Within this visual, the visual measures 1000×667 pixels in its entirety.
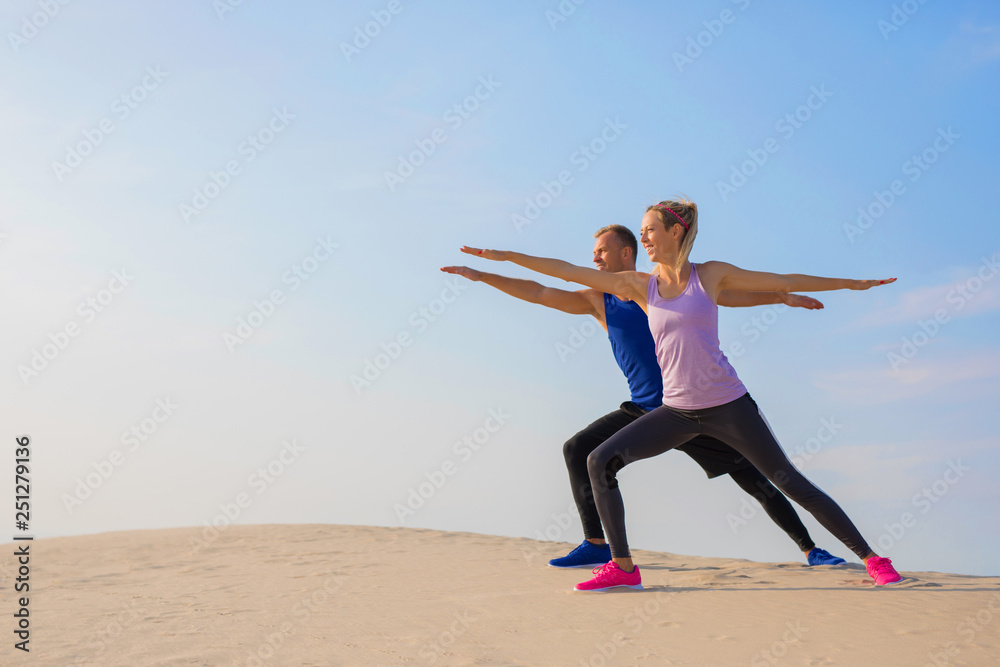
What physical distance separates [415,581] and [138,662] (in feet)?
8.46

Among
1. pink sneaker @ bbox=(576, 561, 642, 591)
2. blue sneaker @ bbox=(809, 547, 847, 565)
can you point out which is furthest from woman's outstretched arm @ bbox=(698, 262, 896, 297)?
blue sneaker @ bbox=(809, 547, 847, 565)

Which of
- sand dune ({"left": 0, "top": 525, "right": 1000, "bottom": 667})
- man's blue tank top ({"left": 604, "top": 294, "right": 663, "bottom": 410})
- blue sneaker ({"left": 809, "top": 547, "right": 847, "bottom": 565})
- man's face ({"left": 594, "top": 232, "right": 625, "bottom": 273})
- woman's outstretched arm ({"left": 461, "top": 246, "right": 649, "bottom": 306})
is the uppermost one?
man's face ({"left": 594, "top": 232, "right": 625, "bottom": 273})

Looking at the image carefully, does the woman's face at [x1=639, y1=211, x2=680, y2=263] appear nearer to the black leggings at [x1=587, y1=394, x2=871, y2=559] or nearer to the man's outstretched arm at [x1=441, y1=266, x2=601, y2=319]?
the man's outstretched arm at [x1=441, y1=266, x2=601, y2=319]

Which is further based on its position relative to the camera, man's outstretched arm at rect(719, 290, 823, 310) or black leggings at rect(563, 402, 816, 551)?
black leggings at rect(563, 402, 816, 551)

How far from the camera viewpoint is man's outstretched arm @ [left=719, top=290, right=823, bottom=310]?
17.9ft

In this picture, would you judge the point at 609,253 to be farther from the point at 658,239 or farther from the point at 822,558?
the point at 822,558

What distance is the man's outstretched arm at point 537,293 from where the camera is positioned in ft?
18.7

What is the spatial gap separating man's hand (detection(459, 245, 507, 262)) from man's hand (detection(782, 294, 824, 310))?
6.35 feet

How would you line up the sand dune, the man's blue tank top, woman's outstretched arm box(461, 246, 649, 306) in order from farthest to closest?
the man's blue tank top, woman's outstretched arm box(461, 246, 649, 306), the sand dune

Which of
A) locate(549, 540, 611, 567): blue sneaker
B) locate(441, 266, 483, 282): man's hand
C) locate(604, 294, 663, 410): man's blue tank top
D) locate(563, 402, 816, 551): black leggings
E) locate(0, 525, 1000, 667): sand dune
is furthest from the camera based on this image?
locate(549, 540, 611, 567): blue sneaker

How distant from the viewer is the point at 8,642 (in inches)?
185

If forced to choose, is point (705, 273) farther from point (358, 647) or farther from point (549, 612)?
point (358, 647)

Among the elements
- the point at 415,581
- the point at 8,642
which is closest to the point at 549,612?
the point at 415,581

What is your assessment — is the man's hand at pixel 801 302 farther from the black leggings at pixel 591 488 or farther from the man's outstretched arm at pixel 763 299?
the black leggings at pixel 591 488
